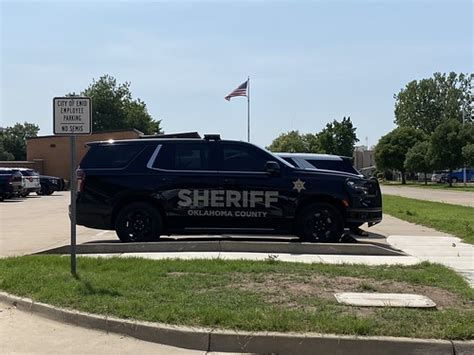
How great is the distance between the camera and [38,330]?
244 inches

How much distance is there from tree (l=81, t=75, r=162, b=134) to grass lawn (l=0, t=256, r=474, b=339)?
85.1m

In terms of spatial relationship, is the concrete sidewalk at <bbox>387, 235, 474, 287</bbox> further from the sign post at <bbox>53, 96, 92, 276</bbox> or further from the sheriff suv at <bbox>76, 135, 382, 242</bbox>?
the sign post at <bbox>53, 96, 92, 276</bbox>

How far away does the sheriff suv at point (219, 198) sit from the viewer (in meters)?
11.3

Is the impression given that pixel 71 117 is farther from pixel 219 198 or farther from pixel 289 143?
pixel 289 143

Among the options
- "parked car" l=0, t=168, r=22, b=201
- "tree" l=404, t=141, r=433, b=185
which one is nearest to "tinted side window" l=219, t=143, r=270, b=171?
"parked car" l=0, t=168, r=22, b=201

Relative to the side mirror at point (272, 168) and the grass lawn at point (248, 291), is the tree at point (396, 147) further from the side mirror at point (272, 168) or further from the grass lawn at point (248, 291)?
the grass lawn at point (248, 291)

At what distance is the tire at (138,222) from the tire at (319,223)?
2798 mm

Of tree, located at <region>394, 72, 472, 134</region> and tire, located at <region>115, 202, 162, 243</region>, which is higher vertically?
tree, located at <region>394, 72, 472, 134</region>

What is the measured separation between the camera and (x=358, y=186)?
11578mm

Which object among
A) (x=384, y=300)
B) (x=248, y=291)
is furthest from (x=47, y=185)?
(x=384, y=300)

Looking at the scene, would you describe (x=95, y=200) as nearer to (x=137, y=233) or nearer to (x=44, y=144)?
(x=137, y=233)

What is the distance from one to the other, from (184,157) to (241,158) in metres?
1.15

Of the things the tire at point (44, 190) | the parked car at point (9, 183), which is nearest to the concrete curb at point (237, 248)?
the parked car at point (9, 183)

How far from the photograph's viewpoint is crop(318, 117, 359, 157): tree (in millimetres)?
77312
